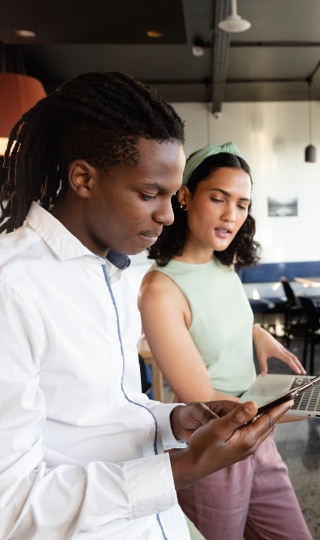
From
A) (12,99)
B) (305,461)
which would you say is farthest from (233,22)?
(305,461)

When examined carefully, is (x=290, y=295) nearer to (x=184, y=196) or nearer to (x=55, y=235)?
(x=184, y=196)

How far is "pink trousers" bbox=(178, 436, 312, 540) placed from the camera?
128 centimetres

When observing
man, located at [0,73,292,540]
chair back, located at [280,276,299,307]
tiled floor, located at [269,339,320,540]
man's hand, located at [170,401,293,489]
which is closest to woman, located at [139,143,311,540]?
man, located at [0,73,292,540]

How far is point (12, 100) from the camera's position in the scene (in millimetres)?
2566

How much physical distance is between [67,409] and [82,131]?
18.1 inches

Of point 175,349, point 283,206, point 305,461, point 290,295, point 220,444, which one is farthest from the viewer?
point 283,206

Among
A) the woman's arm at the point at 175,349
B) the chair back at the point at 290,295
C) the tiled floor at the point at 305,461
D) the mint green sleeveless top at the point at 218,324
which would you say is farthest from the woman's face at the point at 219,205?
the chair back at the point at 290,295

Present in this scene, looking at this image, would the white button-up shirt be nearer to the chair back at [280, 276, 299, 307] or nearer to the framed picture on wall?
the chair back at [280, 276, 299, 307]

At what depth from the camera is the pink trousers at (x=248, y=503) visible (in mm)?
1278

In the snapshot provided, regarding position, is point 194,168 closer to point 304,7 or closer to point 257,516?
point 257,516

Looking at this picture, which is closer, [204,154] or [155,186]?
[155,186]

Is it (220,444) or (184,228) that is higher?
(184,228)

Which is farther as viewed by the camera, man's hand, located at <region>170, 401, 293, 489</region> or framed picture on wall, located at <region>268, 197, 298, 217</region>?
framed picture on wall, located at <region>268, 197, 298, 217</region>

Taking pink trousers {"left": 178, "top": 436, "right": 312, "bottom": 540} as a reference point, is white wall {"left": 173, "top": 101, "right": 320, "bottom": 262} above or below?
above
